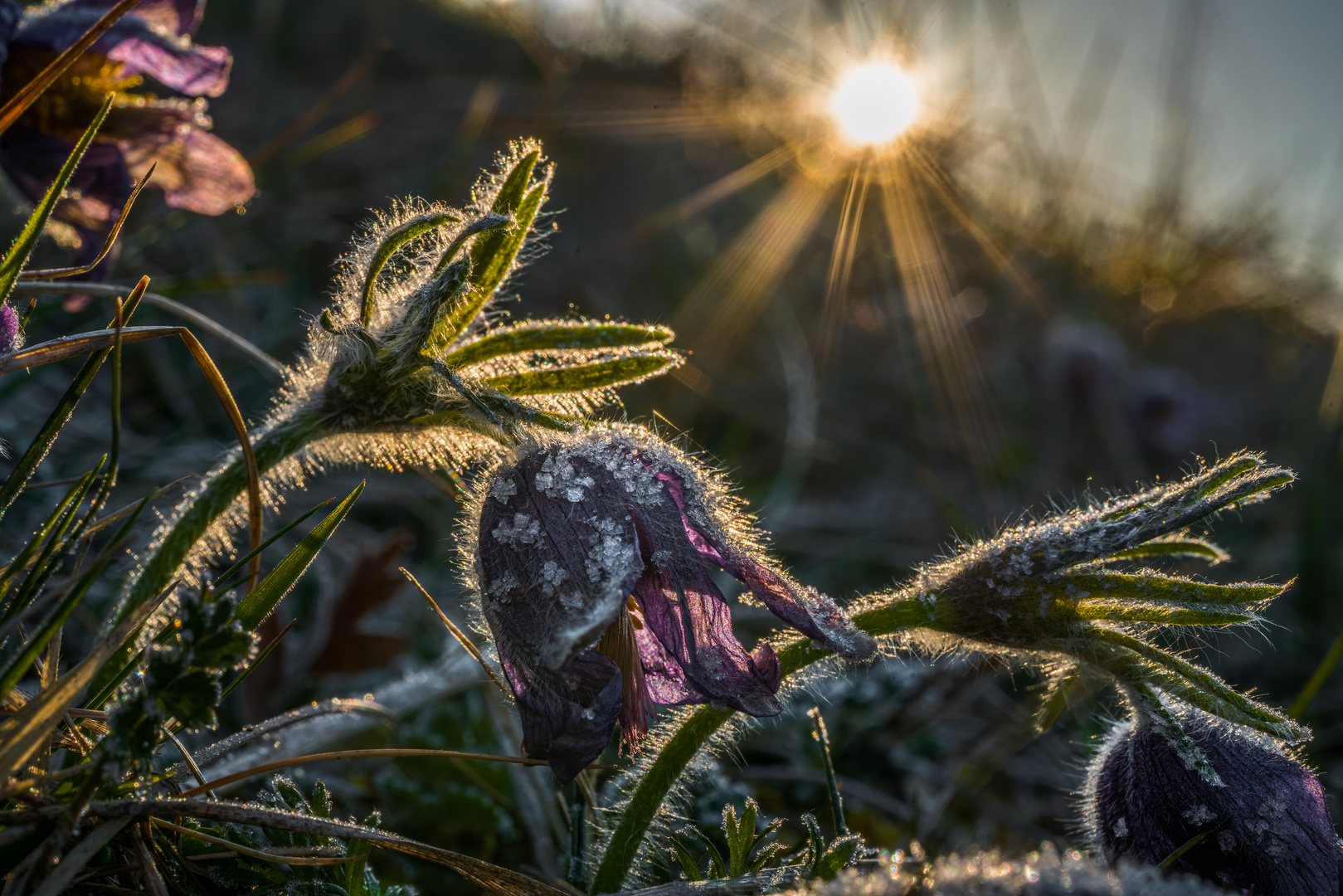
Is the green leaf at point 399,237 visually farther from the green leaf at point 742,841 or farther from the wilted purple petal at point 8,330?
the green leaf at point 742,841

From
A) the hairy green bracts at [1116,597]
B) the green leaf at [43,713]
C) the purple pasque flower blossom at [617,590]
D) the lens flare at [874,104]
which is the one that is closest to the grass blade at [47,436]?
the green leaf at [43,713]

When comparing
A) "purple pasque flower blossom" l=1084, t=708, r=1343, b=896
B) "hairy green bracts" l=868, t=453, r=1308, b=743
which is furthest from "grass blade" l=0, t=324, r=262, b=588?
"purple pasque flower blossom" l=1084, t=708, r=1343, b=896

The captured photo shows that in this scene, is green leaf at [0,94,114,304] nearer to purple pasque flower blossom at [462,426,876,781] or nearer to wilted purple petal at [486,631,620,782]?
purple pasque flower blossom at [462,426,876,781]

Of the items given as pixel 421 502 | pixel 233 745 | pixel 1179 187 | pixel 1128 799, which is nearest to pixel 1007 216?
pixel 1179 187

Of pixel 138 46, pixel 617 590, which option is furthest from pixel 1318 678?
pixel 138 46

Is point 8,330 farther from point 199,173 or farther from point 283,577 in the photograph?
point 199,173

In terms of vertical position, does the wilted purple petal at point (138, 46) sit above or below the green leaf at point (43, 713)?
above

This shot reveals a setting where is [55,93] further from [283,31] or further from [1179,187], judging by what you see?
[1179,187]
